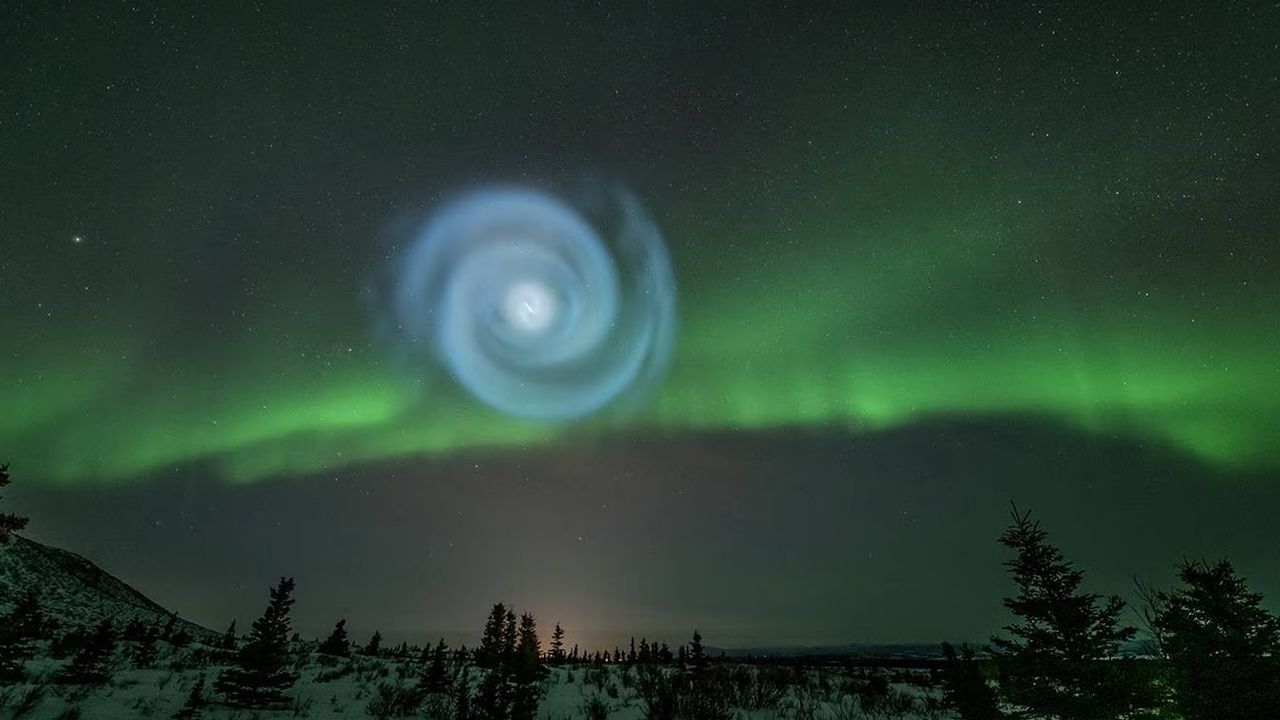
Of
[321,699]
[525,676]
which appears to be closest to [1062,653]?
[525,676]

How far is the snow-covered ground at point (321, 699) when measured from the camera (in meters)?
12.5

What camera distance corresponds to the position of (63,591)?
182 feet

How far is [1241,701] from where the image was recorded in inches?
452

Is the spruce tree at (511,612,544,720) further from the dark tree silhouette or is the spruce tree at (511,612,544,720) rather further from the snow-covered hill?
the snow-covered hill

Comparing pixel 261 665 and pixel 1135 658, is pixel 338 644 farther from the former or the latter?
pixel 1135 658

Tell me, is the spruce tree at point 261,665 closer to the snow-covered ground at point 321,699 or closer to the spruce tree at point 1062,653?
the snow-covered ground at point 321,699

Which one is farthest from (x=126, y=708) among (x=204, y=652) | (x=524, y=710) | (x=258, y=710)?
(x=204, y=652)

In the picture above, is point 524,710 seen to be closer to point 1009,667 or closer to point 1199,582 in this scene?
point 1009,667

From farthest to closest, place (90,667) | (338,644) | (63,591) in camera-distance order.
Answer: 1. (63,591)
2. (338,644)
3. (90,667)

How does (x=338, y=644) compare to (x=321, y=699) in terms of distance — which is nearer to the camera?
(x=321, y=699)

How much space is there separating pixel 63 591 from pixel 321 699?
64600 mm

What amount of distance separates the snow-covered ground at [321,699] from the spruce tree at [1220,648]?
5.87 metres

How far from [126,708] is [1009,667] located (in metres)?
19.7

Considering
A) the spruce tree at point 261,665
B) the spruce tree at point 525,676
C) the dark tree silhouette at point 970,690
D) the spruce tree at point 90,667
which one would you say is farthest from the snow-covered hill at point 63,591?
the dark tree silhouette at point 970,690
